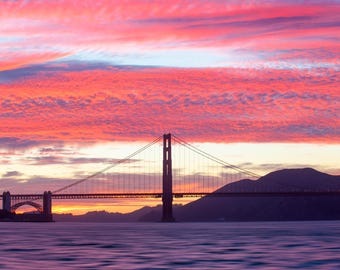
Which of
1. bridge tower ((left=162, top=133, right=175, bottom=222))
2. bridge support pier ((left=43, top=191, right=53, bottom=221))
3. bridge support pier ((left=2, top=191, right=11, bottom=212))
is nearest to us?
bridge tower ((left=162, top=133, right=175, bottom=222))

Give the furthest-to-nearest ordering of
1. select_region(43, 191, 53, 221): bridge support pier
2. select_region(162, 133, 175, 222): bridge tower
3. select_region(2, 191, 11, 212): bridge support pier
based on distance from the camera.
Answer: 1. select_region(2, 191, 11, 212): bridge support pier
2. select_region(43, 191, 53, 221): bridge support pier
3. select_region(162, 133, 175, 222): bridge tower

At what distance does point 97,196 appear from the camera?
11712cm

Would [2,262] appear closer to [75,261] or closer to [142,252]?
[75,261]

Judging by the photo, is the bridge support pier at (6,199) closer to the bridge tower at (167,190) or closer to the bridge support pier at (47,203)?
the bridge support pier at (47,203)

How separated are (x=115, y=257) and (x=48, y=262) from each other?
3567mm

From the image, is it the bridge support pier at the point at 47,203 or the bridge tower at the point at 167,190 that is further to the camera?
the bridge support pier at the point at 47,203

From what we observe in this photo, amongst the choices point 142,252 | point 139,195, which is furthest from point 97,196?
point 142,252

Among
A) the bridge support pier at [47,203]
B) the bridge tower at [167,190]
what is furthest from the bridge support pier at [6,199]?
the bridge tower at [167,190]

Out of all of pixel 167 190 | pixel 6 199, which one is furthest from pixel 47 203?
pixel 167 190

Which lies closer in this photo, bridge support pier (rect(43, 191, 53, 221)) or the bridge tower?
the bridge tower

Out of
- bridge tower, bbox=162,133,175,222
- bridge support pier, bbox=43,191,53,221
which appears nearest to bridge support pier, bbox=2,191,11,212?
bridge support pier, bbox=43,191,53,221

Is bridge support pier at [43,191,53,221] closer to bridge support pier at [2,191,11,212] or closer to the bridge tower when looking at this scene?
bridge support pier at [2,191,11,212]

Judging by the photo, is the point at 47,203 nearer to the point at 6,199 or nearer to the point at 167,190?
the point at 6,199

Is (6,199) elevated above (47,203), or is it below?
above
